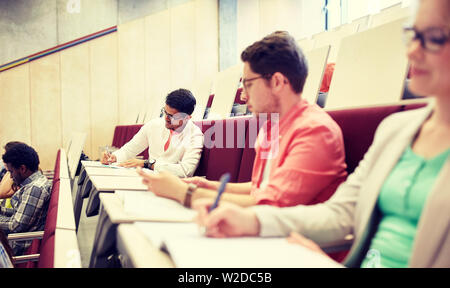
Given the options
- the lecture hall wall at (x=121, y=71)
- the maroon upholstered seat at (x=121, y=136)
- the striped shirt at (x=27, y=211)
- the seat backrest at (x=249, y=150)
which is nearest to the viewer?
the seat backrest at (x=249, y=150)

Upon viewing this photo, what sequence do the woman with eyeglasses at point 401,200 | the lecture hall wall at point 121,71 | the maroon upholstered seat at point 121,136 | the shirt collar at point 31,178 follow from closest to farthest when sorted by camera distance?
the woman with eyeglasses at point 401,200 → the shirt collar at point 31,178 → the maroon upholstered seat at point 121,136 → the lecture hall wall at point 121,71

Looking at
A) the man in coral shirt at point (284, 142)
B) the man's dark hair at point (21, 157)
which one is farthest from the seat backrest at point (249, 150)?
the man's dark hair at point (21, 157)

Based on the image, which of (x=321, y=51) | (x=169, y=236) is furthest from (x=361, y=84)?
(x=169, y=236)

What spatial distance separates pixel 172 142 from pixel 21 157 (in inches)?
17.0

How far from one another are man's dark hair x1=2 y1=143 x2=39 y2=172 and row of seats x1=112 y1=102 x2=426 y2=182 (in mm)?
492

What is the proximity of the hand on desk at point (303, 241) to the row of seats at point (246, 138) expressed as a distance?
6.8 inches

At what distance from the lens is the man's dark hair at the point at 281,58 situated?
0.47m

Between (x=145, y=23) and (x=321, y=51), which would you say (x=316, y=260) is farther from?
(x=145, y=23)

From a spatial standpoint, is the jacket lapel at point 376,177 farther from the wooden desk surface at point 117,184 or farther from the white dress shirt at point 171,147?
the white dress shirt at point 171,147

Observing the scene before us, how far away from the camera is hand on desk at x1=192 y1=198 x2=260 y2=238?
306 mm

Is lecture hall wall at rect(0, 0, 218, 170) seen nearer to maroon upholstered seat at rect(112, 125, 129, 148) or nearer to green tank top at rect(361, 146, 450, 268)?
maroon upholstered seat at rect(112, 125, 129, 148)

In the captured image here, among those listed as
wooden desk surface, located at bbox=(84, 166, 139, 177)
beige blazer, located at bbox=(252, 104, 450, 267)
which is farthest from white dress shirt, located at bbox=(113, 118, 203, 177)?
beige blazer, located at bbox=(252, 104, 450, 267)
